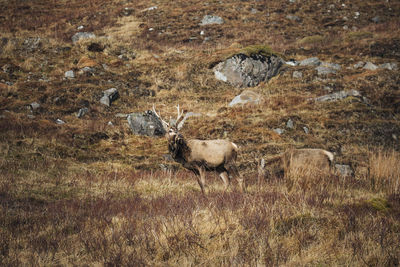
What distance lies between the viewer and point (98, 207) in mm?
5984

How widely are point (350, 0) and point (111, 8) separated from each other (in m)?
29.5

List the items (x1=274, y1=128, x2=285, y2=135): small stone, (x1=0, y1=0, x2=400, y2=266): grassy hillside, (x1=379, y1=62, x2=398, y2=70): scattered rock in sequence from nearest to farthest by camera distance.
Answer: (x1=0, y1=0, x2=400, y2=266): grassy hillside → (x1=274, y1=128, x2=285, y2=135): small stone → (x1=379, y1=62, x2=398, y2=70): scattered rock

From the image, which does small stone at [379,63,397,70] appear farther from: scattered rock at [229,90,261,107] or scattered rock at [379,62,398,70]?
scattered rock at [229,90,261,107]

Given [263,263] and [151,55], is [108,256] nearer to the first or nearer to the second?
[263,263]

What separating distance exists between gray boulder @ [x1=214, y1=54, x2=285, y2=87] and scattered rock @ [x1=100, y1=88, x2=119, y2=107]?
299 inches

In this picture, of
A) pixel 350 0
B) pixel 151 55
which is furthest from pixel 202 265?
pixel 350 0

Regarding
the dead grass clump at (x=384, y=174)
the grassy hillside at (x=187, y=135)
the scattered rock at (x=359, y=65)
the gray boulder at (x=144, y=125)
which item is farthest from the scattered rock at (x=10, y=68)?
the scattered rock at (x=359, y=65)

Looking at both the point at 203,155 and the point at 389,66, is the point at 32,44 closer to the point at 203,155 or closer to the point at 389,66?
the point at 203,155

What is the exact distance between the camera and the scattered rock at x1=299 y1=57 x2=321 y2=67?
24047mm

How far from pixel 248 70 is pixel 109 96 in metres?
9.72

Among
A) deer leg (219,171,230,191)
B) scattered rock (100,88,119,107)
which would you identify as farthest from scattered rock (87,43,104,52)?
deer leg (219,171,230,191)

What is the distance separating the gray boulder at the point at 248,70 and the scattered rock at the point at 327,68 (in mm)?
2946

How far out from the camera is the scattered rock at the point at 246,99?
62.5 ft

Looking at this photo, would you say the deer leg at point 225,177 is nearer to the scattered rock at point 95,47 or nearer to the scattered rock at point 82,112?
the scattered rock at point 82,112
